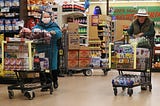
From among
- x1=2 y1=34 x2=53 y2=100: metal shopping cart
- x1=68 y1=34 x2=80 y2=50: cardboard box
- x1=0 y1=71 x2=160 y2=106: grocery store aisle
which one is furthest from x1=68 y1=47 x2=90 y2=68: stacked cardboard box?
x1=2 y1=34 x2=53 y2=100: metal shopping cart

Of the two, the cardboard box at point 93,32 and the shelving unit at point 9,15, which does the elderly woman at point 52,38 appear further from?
the cardboard box at point 93,32

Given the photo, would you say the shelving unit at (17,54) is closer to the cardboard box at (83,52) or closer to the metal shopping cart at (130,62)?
the metal shopping cart at (130,62)

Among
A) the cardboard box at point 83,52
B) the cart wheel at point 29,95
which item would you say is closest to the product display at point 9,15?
the cart wheel at point 29,95

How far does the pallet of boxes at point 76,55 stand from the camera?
10.6 meters

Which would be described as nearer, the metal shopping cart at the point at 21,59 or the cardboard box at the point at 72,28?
the metal shopping cart at the point at 21,59

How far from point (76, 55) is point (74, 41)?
0.43 m

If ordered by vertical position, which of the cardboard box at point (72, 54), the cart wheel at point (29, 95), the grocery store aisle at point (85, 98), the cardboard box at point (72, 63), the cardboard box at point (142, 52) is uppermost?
the cardboard box at point (142, 52)

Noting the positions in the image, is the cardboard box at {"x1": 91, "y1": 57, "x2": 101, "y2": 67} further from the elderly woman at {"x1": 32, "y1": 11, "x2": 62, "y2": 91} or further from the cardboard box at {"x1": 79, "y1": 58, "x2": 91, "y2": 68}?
the elderly woman at {"x1": 32, "y1": 11, "x2": 62, "y2": 91}

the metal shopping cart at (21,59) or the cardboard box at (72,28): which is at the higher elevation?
the cardboard box at (72,28)

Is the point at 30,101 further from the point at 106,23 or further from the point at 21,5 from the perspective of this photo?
the point at 106,23

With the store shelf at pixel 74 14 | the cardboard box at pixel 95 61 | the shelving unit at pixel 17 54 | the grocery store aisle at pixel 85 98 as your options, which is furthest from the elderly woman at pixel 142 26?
the store shelf at pixel 74 14

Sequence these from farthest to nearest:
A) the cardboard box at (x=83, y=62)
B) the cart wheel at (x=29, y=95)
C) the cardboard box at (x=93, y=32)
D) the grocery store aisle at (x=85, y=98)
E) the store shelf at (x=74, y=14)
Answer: the cardboard box at (x=93, y=32), the store shelf at (x=74, y=14), the cardboard box at (x=83, y=62), the cart wheel at (x=29, y=95), the grocery store aisle at (x=85, y=98)

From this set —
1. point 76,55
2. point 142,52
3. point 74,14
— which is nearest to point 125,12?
point 74,14

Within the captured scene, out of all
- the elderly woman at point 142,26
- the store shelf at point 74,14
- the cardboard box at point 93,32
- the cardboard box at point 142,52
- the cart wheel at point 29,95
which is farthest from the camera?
the cardboard box at point 93,32
